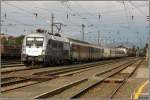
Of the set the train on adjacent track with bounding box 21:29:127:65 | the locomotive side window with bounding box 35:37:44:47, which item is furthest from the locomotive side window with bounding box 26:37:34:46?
the locomotive side window with bounding box 35:37:44:47

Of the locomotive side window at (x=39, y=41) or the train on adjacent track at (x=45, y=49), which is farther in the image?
the locomotive side window at (x=39, y=41)

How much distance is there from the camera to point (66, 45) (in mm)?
42469

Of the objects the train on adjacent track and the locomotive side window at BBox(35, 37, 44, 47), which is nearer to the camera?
the train on adjacent track

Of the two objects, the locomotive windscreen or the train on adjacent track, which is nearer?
the train on adjacent track

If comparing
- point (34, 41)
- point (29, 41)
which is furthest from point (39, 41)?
point (29, 41)

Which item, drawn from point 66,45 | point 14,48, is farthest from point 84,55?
point 66,45

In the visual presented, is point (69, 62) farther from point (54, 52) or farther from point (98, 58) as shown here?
point (98, 58)

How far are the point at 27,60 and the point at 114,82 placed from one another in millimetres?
12695

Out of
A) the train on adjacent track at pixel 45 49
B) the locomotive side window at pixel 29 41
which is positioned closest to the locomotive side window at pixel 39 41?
the train on adjacent track at pixel 45 49

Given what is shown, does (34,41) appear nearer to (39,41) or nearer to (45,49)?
(39,41)

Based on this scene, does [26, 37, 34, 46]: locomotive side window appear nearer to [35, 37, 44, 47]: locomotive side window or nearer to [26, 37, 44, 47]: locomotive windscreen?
[26, 37, 44, 47]: locomotive windscreen

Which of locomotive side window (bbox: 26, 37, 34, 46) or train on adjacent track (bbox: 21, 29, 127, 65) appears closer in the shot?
train on adjacent track (bbox: 21, 29, 127, 65)

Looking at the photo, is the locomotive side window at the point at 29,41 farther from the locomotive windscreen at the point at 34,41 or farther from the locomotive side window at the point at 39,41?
the locomotive side window at the point at 39,41

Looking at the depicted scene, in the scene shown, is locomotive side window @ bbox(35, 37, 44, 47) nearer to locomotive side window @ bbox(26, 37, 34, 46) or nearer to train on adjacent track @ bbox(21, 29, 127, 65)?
train on adjacent track @ bbox(21, 29, 127, 65)
